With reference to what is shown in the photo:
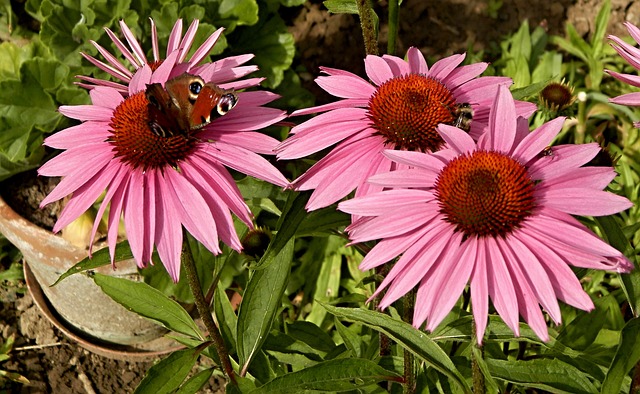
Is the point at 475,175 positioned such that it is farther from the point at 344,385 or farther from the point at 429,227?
the point at 344,385

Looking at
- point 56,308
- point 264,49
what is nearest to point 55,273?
point 56,308

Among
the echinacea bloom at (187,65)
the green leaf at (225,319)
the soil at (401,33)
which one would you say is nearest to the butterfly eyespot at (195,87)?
the echinacea bloom at (187,65)

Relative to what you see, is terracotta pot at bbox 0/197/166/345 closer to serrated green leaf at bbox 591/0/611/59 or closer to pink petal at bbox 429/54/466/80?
pink petal at bbox 429/54/466/80

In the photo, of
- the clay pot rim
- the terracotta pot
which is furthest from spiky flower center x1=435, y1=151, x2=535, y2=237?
the clay pot rim

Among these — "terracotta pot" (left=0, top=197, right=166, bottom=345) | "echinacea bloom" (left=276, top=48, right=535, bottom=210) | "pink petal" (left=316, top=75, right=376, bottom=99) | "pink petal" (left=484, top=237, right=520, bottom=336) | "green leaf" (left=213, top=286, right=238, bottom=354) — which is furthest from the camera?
"terracotta pot" (left=0, top=197, right=166, bottom=345)

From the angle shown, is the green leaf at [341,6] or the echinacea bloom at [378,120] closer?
the echinacea bloom at [378,120]

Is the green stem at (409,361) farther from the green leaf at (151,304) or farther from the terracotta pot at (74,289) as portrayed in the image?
the terracotta pot at (74,289)

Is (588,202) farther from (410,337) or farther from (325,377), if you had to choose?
(325,377)
